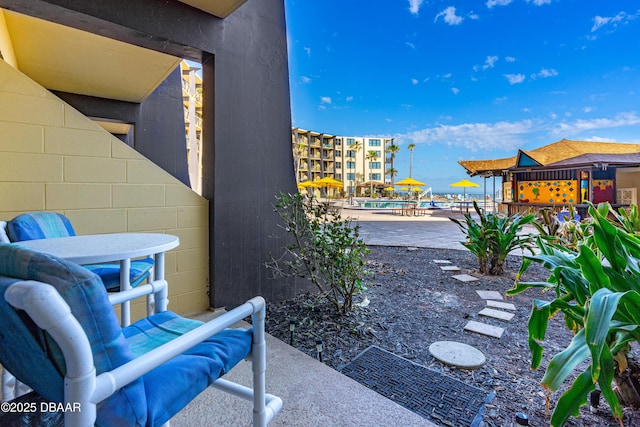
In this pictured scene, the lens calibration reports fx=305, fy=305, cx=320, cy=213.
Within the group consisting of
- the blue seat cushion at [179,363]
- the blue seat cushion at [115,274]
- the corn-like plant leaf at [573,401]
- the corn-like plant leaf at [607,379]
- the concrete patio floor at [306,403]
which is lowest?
the concrete patio floor at [306,403]

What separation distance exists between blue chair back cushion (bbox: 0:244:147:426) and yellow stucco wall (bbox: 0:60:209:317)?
6.32 feet

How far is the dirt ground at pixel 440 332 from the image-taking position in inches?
63.9

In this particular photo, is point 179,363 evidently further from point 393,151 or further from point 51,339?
point 393,151

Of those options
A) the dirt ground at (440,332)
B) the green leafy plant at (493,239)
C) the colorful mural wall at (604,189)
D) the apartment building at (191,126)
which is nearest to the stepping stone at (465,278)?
the dirt ground at (440,332)

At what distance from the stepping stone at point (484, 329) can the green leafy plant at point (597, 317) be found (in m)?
0.99

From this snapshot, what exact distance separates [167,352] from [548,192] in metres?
15.7

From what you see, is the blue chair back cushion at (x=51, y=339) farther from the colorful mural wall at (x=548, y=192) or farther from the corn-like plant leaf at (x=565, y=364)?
the colorful mural wall at (x=548, y=192)

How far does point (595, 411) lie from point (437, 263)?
365 centimetres

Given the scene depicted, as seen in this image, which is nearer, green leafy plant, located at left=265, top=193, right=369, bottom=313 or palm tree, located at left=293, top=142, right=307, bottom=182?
green leafy plant, located at left=265, top=193, right=369, bottom=313

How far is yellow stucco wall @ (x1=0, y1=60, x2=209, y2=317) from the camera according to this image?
2061 mm

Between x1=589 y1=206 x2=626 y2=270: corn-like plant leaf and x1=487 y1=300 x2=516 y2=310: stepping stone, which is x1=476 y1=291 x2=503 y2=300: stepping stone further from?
x1=589 y1=206 x2=626 y2=270: corn-like plant leaf

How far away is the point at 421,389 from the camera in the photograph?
174cm

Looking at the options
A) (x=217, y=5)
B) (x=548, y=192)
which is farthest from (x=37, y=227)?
(x=548, y=192)

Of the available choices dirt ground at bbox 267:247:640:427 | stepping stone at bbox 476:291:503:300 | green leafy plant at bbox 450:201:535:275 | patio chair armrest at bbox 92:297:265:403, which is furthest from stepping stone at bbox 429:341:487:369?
green leafy plant at bbox 450:201:535:275
